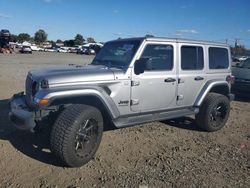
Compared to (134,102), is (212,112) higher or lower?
lower

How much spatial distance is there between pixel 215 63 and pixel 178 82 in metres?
1.36

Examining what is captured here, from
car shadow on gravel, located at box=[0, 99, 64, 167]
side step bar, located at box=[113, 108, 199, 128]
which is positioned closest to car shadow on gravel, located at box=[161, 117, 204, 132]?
side step bar, located at box=[113, 108, 199, 128]

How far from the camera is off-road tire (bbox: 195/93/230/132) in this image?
685cm

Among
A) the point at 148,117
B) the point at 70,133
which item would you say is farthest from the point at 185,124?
the point at 70,133

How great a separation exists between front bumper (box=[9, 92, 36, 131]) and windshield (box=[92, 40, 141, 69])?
1.64m

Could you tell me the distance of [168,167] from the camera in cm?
492

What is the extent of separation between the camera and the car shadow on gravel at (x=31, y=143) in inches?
197

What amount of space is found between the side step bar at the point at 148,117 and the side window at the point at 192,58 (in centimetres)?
87

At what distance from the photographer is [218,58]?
7.18 meters

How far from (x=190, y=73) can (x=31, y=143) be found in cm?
327

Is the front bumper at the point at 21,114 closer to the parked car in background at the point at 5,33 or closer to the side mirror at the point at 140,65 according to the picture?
the side mirror at the point at 140,65

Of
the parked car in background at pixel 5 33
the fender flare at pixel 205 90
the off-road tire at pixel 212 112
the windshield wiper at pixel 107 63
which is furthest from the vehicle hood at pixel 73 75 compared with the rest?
the parked car in background at pixel 5 33

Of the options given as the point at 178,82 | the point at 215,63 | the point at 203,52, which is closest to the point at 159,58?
the point at 178,82

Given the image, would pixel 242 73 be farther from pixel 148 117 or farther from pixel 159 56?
pixel 148 117
